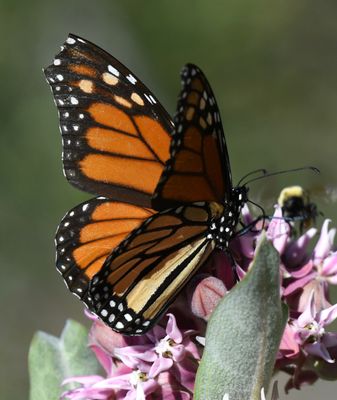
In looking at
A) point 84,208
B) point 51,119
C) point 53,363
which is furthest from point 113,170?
point 51,119

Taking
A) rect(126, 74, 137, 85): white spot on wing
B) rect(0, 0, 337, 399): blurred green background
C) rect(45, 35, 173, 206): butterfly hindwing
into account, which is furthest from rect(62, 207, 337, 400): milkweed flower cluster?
rect(0, 0, 337, 399): blurred green background

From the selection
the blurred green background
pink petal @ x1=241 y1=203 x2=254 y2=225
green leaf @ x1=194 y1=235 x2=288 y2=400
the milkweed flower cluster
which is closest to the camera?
green leaf @ x1=194 y1=235 x2=288 y2=400

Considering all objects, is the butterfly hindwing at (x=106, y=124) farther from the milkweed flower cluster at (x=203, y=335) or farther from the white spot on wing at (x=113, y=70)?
the milkweed flower cluster at (x=203, y=335)

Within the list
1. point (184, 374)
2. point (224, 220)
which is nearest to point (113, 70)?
point (224, 220)

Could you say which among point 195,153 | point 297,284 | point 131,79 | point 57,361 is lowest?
point 57,361

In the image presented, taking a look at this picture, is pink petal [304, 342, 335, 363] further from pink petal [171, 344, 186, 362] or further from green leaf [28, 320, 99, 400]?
green leaf [28, 320, 99, 400]

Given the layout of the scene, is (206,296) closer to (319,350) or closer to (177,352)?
(177,352)
